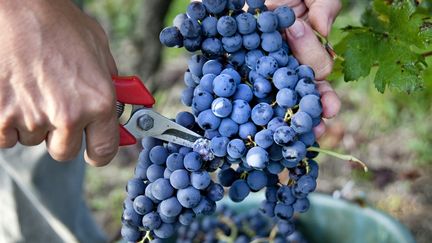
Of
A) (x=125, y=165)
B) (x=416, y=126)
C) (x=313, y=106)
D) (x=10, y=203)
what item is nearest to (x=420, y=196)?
(x=416, y=126)

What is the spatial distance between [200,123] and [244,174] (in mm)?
132

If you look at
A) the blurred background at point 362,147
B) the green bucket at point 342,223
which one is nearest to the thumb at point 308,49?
the green bucket at point 342,223

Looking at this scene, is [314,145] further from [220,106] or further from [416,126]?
[416,126]

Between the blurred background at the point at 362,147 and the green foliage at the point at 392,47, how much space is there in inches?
38.7

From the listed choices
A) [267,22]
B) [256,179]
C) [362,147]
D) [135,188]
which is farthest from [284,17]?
[362,147]

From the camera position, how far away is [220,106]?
101 cm

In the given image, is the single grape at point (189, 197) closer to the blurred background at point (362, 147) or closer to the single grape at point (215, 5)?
the single grape at point (215, 5)

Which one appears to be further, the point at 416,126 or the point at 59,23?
the point at 416,126

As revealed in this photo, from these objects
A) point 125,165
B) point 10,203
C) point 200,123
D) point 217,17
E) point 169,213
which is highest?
point 217,17

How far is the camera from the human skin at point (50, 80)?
1.00m

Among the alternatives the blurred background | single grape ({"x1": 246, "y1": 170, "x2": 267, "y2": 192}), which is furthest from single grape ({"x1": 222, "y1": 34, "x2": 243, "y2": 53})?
the blurred background

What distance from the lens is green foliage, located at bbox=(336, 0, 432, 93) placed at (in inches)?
47.7

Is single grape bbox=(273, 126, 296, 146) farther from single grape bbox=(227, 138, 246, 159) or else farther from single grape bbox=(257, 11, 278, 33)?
single grape bbox=(257, 11, 278, 33)

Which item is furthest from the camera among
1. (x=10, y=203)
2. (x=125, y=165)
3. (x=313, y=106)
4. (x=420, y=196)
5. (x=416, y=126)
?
(x=125, y=165)
